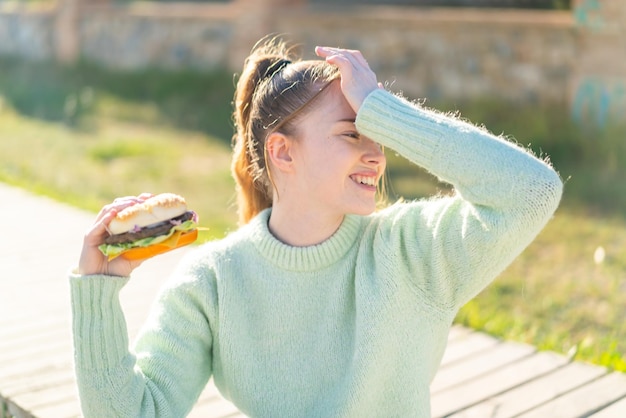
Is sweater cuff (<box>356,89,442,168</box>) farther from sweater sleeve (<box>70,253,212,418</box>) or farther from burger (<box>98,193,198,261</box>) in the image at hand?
sweater sleeve (<box>70,253,212,418</box>)

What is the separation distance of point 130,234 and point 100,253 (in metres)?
0.09

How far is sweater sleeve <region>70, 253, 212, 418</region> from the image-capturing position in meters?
2.13

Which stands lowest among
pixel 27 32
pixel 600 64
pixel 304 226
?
pixel 27 32

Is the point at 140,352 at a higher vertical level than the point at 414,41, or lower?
higher

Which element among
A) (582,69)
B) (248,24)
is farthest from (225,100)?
(582,69)

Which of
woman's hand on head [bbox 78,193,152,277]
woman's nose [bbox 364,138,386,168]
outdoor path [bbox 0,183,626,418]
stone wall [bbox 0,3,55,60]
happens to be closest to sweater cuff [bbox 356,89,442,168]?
woman's nose [bbox 364,138,386,168]

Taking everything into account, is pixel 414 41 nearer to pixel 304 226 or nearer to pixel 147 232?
pixel 304 226

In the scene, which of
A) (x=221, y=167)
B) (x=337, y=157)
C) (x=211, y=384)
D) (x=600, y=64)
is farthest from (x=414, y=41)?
(x=337, y=157)

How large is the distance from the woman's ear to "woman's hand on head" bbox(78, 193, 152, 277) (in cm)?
39

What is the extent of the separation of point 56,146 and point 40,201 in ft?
8.52

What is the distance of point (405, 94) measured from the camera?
9.04 m

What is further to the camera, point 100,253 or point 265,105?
point 265,105

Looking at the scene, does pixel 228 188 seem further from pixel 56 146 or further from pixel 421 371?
pixel 421 371

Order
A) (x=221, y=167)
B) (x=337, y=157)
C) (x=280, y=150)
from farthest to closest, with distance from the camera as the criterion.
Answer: (x=221, y=167)
(x=280, y=150)
(x=337, y=157)
